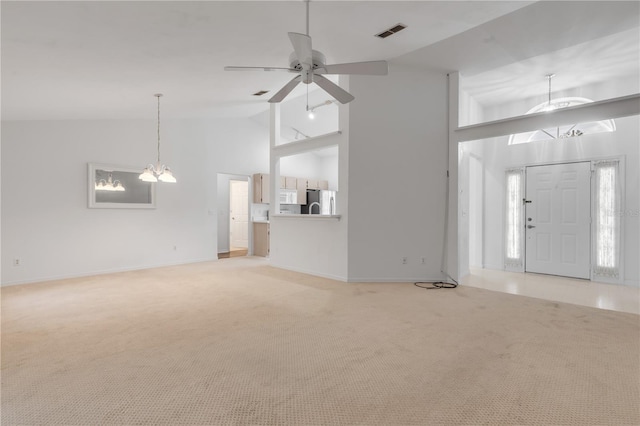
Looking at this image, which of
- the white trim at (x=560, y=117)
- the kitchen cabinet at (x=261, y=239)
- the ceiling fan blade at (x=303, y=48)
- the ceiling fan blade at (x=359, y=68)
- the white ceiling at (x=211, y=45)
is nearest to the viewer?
the ceiling fan blade at (x=303, y=48)

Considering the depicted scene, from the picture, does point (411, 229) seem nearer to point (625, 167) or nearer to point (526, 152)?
point (526, 152)

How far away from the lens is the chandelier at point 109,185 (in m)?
5.76

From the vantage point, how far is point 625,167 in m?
5.00

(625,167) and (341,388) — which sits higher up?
(625,167)

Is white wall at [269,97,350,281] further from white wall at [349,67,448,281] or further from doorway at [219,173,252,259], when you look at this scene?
doorway at [219,173,252,259]

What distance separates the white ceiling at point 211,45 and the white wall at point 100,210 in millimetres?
516

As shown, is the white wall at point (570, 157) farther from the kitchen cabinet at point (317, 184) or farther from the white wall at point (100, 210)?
the white wall at point (100, 210)

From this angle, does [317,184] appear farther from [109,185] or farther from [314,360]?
[314,360]

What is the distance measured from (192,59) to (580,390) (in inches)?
178

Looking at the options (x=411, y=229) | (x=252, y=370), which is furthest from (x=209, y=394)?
(x=411, y=229)

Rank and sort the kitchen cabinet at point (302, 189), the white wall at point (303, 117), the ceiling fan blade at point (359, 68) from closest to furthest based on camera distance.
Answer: the ceiling fan blade at point (359, 68)
the white wall at point (303, 117)
the kitchen cabinet at point (302, 189)

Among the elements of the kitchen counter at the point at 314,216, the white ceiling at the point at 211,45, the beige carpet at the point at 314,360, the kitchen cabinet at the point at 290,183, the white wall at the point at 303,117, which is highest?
the white wall at the point at 303,117

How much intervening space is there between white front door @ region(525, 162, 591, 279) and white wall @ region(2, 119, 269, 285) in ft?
21.2

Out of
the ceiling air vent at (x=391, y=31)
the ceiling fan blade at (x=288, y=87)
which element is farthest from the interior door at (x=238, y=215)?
the ceiling air vent at (x=391, y=31)
